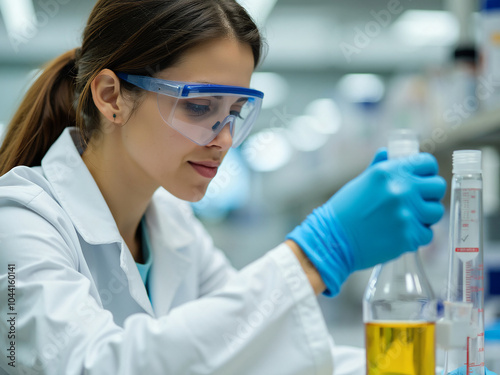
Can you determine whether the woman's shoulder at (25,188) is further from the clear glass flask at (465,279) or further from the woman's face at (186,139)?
the clear glass flask at (465,279)

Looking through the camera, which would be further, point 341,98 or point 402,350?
point 341,98

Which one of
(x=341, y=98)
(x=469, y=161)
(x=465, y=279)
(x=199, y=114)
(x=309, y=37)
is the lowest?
(x=465, y=279)

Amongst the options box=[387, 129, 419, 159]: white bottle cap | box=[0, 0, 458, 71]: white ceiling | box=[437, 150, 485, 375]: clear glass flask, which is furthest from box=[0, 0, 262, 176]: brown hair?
box=[0, 0, 458, 71]: white ceiling

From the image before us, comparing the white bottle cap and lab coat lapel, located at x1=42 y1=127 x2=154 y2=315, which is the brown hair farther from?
the white bottle cap

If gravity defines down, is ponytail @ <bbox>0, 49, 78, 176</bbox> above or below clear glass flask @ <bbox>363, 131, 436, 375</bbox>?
above

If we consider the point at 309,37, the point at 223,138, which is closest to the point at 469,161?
the point at 223,138

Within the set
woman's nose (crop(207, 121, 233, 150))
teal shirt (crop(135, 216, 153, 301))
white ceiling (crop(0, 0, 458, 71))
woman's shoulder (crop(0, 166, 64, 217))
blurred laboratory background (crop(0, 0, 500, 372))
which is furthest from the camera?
white ceiling (crop(0, 0, 458, 71))

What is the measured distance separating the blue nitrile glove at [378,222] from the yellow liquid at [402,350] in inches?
4.6

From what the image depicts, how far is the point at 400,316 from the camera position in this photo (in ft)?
3.21

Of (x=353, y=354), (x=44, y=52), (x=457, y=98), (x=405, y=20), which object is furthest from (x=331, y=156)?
(x=44, y=52)

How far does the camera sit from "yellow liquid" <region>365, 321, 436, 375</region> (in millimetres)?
884

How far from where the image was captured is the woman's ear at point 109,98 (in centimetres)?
123

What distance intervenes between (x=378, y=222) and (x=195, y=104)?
0.48 meters

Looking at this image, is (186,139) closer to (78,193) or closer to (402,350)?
(78,193)
